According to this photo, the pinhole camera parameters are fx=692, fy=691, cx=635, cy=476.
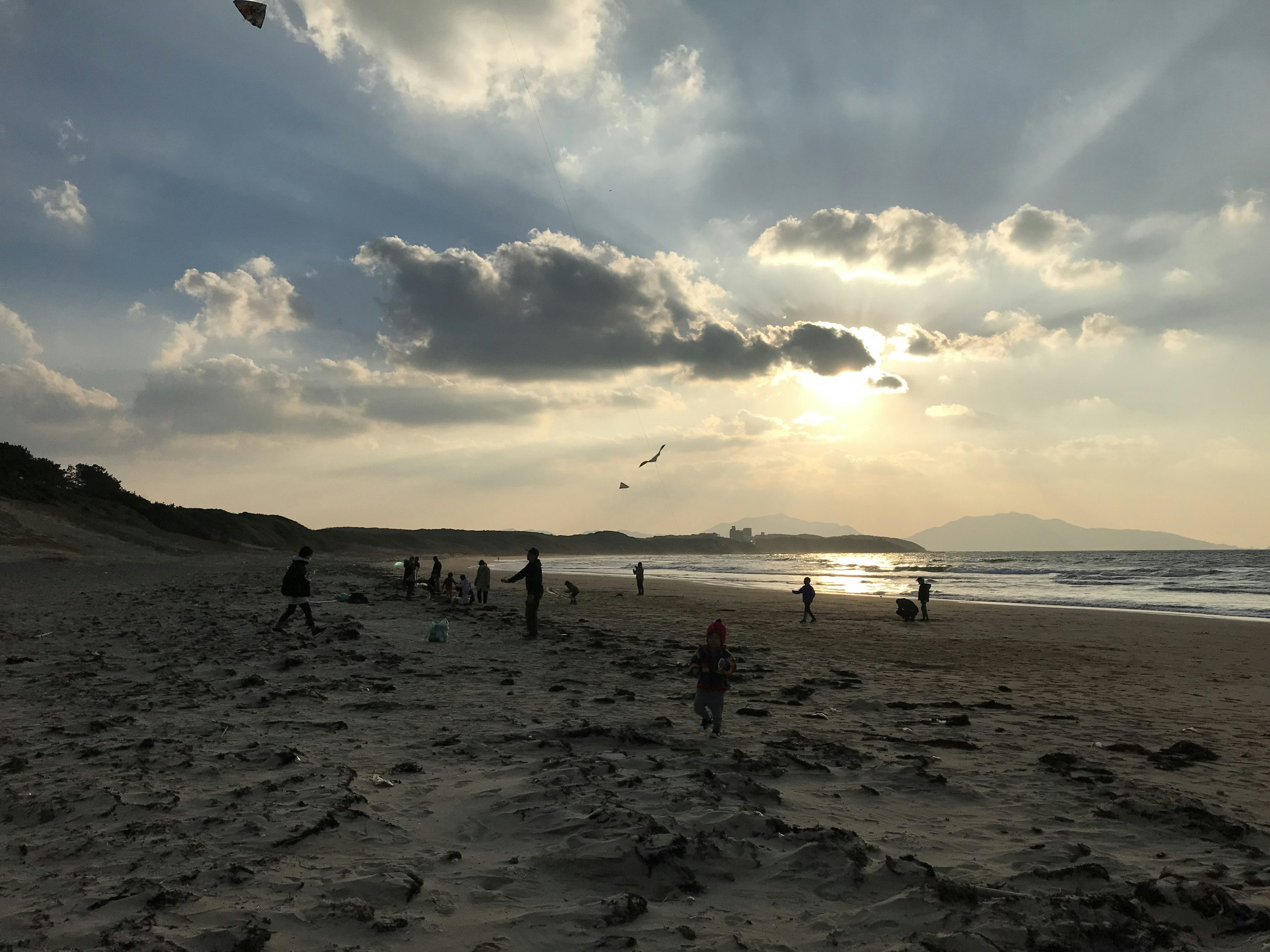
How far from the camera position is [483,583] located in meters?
24.2

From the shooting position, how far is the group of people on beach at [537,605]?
7.78m

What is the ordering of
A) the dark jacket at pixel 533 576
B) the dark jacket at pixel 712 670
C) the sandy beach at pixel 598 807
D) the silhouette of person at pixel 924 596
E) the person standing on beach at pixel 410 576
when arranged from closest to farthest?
the sandy beach at pixel 598 807
the dark jacket at pixel 712 670
the dark jacket at pixel 533 576
the silhouette of person at pixel 924 596
the person standing on beach at pixel 410 576

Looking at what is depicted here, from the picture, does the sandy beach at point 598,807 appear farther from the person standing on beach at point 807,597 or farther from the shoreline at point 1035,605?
the shoreline at point 1035,605

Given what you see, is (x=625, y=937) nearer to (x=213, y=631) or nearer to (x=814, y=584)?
(x=213, y=631)

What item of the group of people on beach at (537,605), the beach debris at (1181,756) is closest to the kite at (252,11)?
the group of people on beach at (537,605)

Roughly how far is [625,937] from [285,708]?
604 centimetres

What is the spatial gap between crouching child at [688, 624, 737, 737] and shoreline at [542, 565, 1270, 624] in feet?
84.9

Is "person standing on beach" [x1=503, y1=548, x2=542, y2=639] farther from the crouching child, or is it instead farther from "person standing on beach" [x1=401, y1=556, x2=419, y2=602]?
"person standing on beach" [x1=401, y1=556, x2=419, y2=602]

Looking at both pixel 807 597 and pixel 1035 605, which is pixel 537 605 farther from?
pixel 1035 605

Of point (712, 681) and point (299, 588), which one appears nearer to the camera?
point (712, 681)

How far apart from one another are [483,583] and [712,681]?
692 inches

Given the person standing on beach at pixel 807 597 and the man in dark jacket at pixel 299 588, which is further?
the person standing on beach at pixel 807 597

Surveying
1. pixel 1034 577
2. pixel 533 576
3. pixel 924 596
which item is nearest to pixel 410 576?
pixel 533 576

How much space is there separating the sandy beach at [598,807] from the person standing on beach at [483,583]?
1142cm
